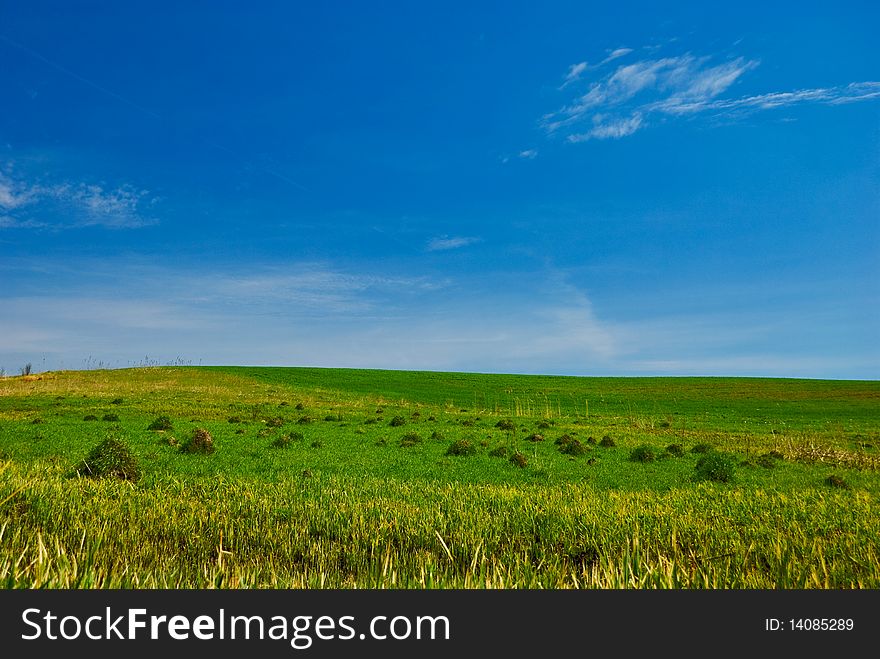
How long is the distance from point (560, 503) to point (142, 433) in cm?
2251

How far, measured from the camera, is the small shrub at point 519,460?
19500 millimetres

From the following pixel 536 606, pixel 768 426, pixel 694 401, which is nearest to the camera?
pixel 536 606

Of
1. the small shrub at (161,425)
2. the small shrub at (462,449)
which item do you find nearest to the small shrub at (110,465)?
→ the small shrub at (462,449)

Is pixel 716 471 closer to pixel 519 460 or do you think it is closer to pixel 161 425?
pixel 519 460

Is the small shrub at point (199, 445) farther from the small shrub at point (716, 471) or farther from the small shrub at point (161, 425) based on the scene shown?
the small shrub at point (716, 471)

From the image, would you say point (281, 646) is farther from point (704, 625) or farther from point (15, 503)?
point (15, 503)

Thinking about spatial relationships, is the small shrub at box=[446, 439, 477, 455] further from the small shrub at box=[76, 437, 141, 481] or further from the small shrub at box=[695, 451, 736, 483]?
the small shrub at box=[76, 437, 141, 481]

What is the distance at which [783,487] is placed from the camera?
1582cm

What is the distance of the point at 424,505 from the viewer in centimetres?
1053

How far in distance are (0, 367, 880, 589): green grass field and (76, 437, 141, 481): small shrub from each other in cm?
46

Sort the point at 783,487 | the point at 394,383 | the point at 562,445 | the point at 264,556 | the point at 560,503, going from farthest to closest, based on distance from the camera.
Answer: the point at 394,383 → the point at 562,445 → the point at 783,487 → the point at 560,503 → the point at 264,556

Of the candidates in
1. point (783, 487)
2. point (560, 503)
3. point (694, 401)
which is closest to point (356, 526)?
point (560, 503)

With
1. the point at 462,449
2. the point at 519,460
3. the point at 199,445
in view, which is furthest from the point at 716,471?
the point at 199,445

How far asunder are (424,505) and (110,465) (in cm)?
814
